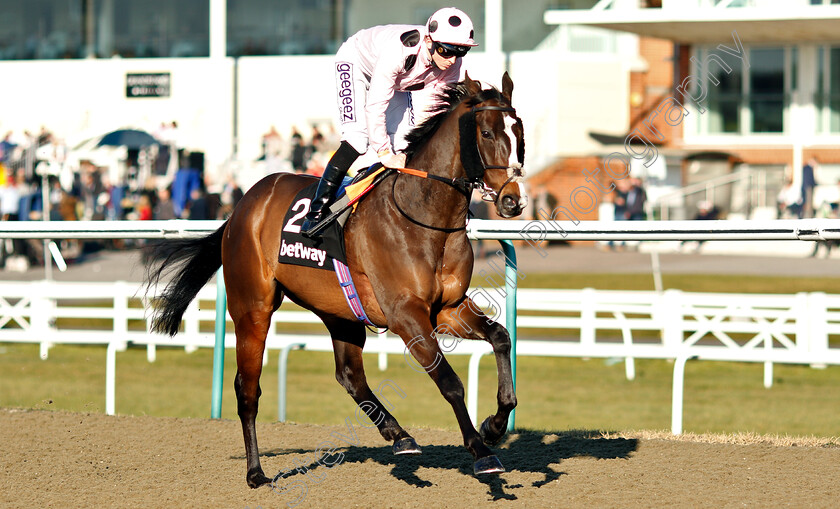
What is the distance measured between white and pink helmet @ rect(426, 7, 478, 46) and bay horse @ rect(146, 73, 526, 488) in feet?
0.48

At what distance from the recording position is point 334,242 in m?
4.47

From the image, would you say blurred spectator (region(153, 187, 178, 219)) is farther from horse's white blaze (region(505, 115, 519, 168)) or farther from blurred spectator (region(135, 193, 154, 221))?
horse's white blaze (region(505, 115, 519, 168))

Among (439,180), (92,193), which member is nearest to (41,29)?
(92,193)

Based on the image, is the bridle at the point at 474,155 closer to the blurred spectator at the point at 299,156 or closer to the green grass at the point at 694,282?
the green grass at the point at 694,282

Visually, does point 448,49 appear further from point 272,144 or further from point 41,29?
point 41,29

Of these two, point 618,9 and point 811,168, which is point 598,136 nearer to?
point 618,9

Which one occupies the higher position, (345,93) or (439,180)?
(345,93)

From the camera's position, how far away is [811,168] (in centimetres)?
1992

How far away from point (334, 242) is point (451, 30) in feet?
3.18

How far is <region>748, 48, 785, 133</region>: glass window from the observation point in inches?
909

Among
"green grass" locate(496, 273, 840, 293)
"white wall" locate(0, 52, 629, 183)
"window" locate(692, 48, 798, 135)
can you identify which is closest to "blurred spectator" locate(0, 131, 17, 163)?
"white wall" locate(0, 52, 629, 183)

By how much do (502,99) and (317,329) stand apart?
9221 millimetres

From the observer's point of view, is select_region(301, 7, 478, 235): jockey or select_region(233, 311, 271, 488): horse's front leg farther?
select_region(233, 311, 271, 488): horse's front leg

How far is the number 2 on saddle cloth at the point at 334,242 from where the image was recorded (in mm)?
4422
